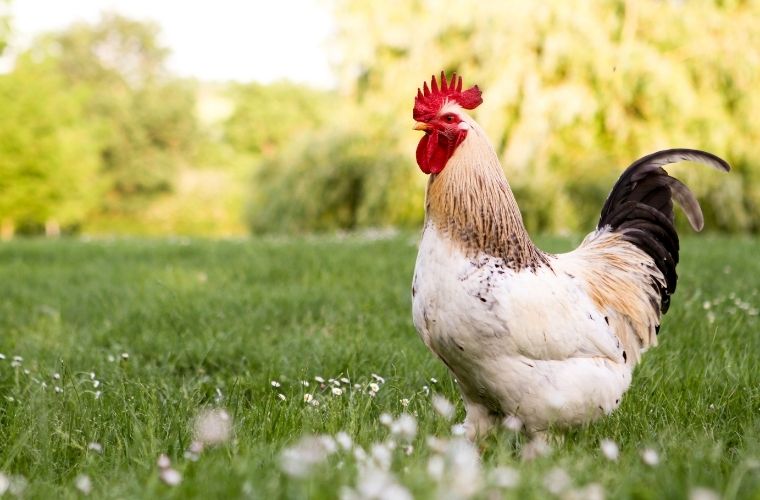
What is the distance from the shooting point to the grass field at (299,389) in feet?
6.55

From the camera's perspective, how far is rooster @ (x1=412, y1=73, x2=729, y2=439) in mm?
2869

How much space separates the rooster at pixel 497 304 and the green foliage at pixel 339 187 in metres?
12.0

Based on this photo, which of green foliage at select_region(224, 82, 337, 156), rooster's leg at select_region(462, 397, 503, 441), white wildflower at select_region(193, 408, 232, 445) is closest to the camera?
white wildflower at select_region(193, 408, 232, 445)

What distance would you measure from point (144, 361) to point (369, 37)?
13.2m

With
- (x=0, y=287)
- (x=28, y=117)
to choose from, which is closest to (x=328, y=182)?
(x=0, y=287)

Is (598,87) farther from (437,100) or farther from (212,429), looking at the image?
(212,429)

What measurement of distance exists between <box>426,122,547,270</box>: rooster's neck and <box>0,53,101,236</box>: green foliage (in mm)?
27336

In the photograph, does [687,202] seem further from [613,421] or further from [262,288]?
[262,288]

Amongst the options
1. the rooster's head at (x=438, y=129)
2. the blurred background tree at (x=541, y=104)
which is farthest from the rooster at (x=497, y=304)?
the blurred background tree at (x=541, y=104)

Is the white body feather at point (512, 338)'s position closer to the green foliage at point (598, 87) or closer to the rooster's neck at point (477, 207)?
the rooster's neck at point (477, 207)

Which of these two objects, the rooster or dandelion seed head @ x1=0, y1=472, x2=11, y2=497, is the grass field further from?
the rooster

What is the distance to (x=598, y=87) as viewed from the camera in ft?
48.7

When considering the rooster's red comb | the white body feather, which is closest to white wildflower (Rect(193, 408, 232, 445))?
the white body feather

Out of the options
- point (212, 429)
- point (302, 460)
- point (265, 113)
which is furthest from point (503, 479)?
point (265, 113)
